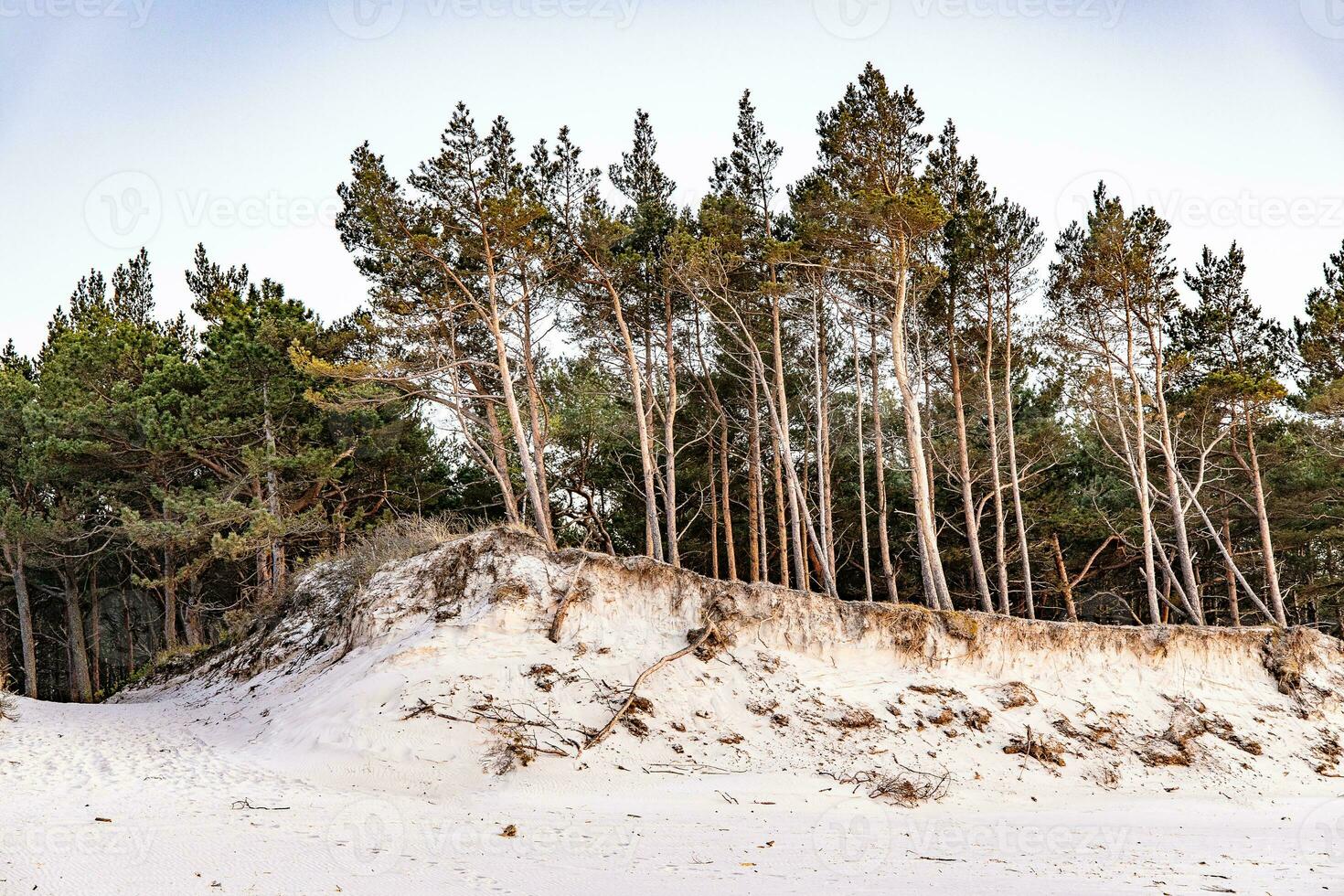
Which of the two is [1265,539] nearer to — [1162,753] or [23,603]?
[1162,753]

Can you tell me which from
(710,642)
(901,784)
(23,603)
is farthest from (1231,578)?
(23,603)

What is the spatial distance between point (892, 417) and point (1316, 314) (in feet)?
38.0

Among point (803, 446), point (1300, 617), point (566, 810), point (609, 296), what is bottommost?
point (1300, 617)

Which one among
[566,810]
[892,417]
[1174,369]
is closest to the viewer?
[566,810]

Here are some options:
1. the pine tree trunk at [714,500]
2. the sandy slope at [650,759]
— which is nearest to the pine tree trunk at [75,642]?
the sandy slope at [650,759]

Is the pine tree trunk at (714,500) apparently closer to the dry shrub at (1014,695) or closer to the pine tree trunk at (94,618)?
the dry shrub at (1014,695)

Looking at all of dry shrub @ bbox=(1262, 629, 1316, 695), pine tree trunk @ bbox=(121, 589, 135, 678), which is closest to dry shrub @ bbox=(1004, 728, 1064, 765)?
dry shrub @ bbox=(1262, 629, 1316, 695)

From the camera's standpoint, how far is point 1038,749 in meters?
13.1

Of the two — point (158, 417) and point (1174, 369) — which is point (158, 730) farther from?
point (1174, 369)

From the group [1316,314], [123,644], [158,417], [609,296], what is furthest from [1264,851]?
[123,644]

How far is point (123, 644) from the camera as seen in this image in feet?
121

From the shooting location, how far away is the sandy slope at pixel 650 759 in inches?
288

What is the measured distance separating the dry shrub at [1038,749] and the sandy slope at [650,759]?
0.13m

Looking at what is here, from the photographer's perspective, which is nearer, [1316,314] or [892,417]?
[1316,314]
